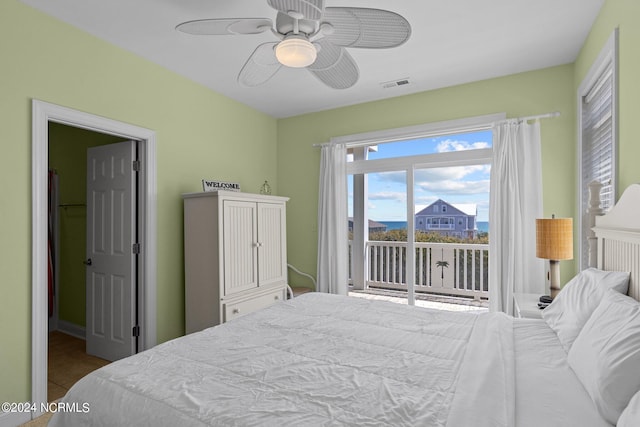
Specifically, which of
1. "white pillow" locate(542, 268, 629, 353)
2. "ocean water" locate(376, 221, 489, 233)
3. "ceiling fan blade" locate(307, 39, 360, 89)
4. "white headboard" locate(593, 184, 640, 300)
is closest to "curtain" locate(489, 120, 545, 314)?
"ocean water" locate(376, 221, 489, 233)

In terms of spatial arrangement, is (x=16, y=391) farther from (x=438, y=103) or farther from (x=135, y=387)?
(x=438, y=103)

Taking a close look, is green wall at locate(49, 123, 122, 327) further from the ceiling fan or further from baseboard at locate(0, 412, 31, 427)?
the ceiling fan

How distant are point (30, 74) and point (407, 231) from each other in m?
3.52

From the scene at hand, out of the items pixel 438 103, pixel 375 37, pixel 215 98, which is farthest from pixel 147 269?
pixel 438 103

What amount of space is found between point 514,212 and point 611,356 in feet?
7.56

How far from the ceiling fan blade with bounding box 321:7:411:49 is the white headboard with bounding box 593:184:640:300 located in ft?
4.33

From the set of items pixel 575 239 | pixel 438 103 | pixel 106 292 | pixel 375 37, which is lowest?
pixel 106 292

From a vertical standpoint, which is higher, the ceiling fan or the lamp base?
the ceiling fan

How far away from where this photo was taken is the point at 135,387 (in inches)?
47.5

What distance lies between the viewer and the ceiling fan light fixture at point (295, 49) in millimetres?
1688

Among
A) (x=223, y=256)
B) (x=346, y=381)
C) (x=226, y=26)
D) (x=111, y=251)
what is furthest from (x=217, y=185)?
(x=346, y=381)

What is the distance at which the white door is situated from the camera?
3006 millimetres

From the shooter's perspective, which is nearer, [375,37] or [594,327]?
[594,327]

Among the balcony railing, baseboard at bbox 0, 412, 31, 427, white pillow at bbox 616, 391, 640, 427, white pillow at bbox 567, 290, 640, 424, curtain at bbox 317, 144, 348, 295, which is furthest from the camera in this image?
the balcony railing
